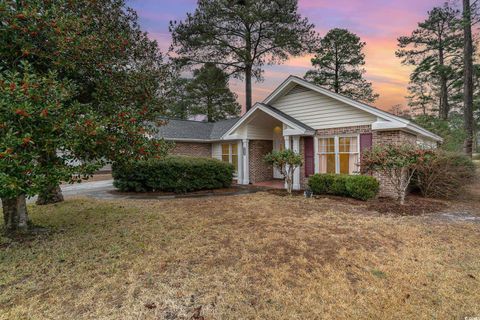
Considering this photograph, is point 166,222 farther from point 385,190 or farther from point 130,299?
point 385,190

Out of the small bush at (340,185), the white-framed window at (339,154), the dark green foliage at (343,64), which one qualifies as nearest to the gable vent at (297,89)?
Answer: the white-framed window at (339,154)

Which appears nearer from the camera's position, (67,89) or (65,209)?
(67,89)

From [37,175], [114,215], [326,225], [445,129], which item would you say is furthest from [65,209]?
[445,129]

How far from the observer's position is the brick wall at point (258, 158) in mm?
13648

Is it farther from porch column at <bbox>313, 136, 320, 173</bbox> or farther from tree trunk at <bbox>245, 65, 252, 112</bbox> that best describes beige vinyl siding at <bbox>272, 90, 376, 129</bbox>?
tree trunk at <bbox>245, 65, 252, 112</bbox>

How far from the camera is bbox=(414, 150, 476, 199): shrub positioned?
9.11 metres

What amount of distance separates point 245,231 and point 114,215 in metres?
4.04

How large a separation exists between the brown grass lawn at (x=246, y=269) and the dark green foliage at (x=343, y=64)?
20.8 meters

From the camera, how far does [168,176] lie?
10.6 m

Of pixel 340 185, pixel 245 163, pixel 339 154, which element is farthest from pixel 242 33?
pixel 340 185

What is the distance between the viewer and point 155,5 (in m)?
9.59

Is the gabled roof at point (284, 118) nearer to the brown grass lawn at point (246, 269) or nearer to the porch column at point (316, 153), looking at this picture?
the porch column at point (316, 153)

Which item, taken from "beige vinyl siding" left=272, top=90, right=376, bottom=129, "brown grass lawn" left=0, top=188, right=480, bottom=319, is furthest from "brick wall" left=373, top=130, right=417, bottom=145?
"brown grass lawn" left=0, top=188, right=480, bottom=319

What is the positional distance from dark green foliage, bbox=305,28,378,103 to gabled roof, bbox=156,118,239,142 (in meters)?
12.2
